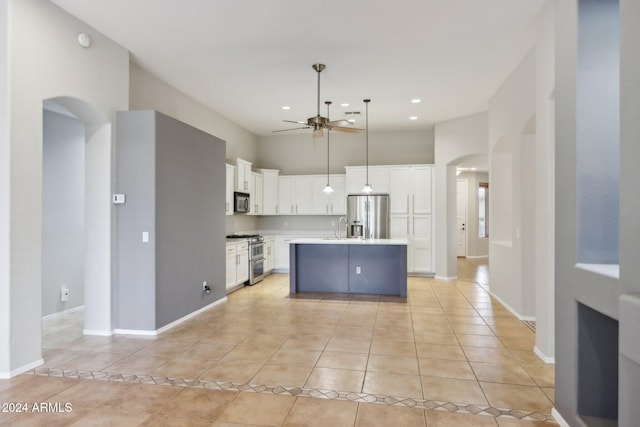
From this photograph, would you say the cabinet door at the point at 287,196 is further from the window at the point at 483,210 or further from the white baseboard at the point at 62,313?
the window at the point at 483,210

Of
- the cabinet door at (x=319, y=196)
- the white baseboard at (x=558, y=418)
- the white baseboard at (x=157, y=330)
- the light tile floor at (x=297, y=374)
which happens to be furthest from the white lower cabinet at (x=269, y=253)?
the white baseboard at (x=558, y=418)

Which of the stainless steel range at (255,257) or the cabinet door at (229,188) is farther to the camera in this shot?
the stainless steel range at (255,257)

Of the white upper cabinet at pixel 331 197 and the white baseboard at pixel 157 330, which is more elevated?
the white upper cabinet at pixel 331 197

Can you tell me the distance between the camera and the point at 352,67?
4.91m

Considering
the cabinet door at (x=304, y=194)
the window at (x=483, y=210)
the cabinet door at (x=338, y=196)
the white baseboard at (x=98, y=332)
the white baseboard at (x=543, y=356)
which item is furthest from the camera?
the window at (x=483, y=210)

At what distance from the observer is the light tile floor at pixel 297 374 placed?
253 centimetres

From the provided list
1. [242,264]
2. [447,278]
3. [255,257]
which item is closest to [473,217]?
[447,278]

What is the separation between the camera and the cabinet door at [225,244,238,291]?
632cm

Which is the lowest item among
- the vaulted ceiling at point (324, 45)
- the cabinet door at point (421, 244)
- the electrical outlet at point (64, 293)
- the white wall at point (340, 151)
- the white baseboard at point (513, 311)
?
the white baseboard at point (513, 311)

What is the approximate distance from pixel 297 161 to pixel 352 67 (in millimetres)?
4264

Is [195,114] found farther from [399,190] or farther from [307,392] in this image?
[307,392]

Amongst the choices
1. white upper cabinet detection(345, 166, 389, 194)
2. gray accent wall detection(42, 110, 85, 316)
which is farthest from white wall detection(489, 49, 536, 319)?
gray accent wall detection(42, 110, 85, 316)

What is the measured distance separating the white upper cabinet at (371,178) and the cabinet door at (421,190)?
564 mm

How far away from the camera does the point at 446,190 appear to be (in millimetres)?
7723
